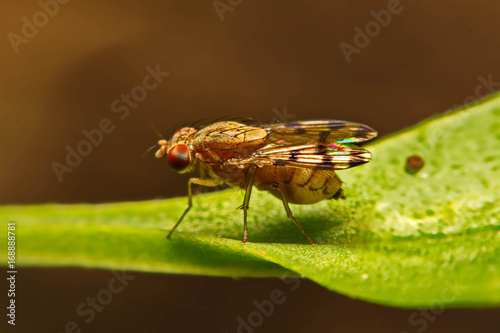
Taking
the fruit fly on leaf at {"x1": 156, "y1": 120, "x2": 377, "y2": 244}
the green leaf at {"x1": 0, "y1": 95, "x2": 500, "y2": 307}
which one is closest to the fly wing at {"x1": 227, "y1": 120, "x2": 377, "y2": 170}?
the fruit fly on leaf at {"x1": 156, "y1": 120, "x2": 377, "y2": 244}

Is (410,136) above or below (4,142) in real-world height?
below

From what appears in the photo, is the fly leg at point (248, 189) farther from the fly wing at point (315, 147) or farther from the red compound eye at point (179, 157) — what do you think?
the red compound eye at point (179, 157)

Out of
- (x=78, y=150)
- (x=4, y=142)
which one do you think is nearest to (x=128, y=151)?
(x=78, y=150)

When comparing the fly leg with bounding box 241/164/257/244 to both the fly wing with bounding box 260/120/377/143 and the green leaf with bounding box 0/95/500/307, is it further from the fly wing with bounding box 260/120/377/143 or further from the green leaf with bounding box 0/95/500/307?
the fly wing with bounding box 260/120/377/143

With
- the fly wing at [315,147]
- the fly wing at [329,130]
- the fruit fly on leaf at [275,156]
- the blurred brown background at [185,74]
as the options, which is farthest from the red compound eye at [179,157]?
the blurred brown background at [185,74]

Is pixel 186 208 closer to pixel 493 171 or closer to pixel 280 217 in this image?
pixel 280 217

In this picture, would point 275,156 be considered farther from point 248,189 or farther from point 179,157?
point 179,157
